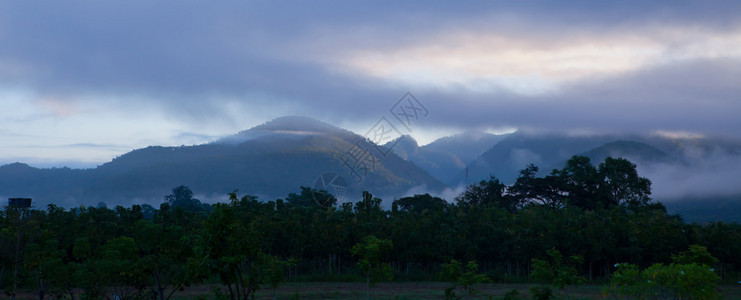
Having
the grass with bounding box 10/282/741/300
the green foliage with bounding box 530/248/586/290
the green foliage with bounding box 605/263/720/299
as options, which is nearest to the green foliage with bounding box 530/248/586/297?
the green foliage with bounding box 530/248/586/290

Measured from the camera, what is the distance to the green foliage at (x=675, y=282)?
41.7 feet

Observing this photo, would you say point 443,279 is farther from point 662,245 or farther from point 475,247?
point 662,245

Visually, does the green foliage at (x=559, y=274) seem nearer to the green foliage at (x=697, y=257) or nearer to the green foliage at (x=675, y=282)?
the green foliage at (x=697, y=257)

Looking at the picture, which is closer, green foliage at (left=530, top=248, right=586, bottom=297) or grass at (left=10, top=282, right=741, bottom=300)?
green foliage at (left=530, top=248, right=586, bottom=297)

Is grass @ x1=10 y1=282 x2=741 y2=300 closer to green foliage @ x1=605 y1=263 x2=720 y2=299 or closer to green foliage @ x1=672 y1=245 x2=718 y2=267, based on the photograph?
green foliage @ x1=672 y1=245 x2=718 y2=267

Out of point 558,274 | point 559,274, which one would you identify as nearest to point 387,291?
point 558,274

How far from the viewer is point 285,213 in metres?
45.0

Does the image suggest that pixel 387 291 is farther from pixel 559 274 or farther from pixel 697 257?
pixel 697 257

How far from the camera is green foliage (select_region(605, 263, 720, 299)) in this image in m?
12.7

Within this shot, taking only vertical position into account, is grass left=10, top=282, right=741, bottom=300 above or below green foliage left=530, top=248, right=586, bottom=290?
below

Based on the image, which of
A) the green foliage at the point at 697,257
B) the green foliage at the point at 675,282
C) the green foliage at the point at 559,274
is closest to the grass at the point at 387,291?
the green foliage at the point at 559,274

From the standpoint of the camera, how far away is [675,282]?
12969mm

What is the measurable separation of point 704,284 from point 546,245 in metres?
26.5

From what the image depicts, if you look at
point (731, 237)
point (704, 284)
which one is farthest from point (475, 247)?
point (704, 284)
